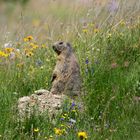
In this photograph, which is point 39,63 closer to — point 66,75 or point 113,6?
point 66,75

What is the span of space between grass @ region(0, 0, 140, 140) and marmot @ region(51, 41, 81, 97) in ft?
0.43

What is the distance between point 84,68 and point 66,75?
751 mm

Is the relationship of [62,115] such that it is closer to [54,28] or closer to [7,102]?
[7,102]

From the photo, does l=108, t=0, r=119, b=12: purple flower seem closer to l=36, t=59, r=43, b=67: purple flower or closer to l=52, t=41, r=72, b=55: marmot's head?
l=36, t=59, r=43, b=67: purple flower

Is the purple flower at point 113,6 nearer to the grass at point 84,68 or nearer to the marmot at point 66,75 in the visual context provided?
the grass at point 84,68

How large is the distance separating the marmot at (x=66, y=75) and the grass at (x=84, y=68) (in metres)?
0.13

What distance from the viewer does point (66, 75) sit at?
582 centimetres

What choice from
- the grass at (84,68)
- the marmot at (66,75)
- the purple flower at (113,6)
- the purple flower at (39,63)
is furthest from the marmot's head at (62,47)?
the purple flower at (113,6)

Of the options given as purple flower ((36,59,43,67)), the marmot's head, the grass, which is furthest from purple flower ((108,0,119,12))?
the marmot's head

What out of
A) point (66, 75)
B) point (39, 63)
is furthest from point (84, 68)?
point (66, 75)

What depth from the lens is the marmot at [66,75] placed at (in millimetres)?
5789

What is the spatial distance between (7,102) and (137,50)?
2.04 metres

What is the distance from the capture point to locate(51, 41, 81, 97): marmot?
5.79 metres

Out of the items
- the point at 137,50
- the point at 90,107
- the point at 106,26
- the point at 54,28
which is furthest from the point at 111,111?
the point at 54,28
